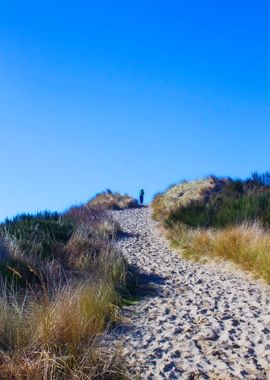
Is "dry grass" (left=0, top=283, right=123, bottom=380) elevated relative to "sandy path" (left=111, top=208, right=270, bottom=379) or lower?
elevated

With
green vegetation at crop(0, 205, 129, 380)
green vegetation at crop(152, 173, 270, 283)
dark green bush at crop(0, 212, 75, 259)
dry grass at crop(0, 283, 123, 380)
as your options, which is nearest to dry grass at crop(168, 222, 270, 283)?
green vegetation at crop(152, 173, 270, 283)

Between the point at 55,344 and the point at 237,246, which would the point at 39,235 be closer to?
the point at 237,246

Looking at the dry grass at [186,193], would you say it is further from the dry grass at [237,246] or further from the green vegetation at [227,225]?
the dry grass at [237,246]

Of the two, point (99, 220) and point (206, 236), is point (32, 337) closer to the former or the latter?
point (206, 236)

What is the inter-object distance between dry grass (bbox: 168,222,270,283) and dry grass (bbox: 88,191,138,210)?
15107mm

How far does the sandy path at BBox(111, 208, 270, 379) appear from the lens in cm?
478

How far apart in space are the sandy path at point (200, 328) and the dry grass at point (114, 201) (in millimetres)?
19224

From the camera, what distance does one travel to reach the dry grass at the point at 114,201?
29767 mm

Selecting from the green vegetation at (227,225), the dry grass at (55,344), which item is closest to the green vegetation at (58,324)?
the dry grass at (55,344)

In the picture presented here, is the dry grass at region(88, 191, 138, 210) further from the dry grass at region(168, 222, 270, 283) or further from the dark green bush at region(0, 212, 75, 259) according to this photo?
the dry grass at region(168, 222, 270, 283)

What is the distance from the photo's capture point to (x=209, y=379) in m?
4.51

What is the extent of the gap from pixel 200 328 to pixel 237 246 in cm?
553

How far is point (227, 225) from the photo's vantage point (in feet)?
47.7

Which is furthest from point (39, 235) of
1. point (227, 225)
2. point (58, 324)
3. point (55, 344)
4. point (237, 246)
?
point (55, 344)
